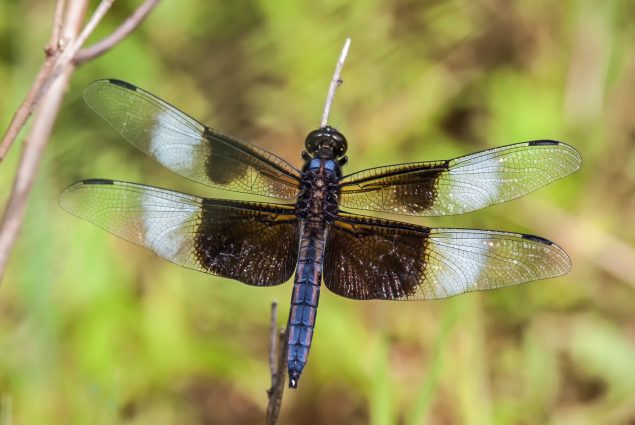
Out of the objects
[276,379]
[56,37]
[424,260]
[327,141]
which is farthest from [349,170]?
[56,37]

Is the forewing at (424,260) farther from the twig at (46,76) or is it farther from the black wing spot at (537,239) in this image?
the twig at (46,76)

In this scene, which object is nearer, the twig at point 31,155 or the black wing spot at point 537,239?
the twig at point 31,155

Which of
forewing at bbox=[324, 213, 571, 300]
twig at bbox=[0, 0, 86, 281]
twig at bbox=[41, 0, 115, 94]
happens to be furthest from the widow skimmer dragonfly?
twig at bbox=[41, 0, 115, 94]

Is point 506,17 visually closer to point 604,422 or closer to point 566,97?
point 566,97

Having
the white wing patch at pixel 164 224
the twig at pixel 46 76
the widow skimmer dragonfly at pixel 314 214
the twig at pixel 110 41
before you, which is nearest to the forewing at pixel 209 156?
the widow skimmer dragonfly at pixel 314 214

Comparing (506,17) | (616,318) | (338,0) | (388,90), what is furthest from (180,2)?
(616,318)

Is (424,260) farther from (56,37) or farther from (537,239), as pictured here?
(56,37)
